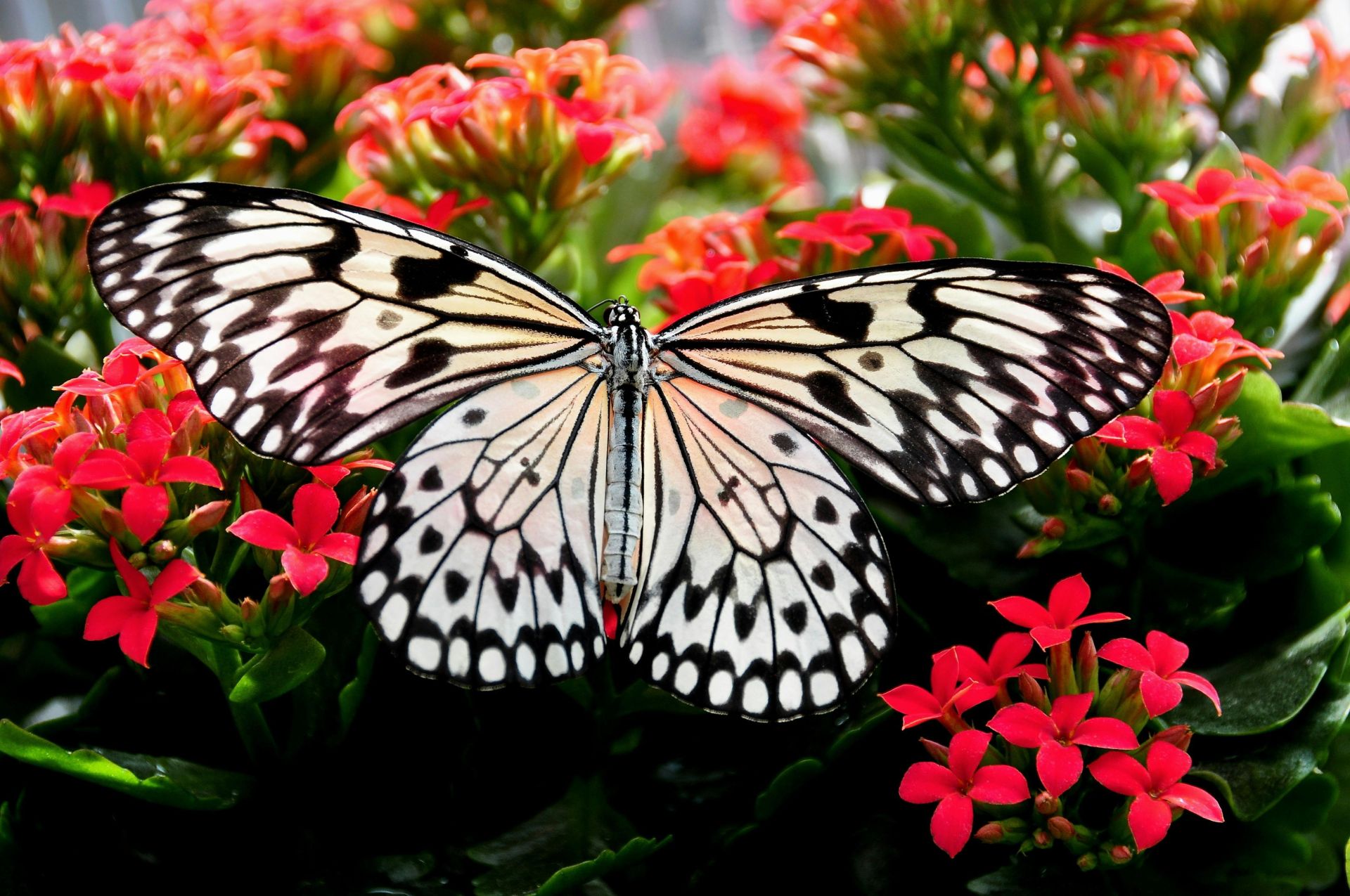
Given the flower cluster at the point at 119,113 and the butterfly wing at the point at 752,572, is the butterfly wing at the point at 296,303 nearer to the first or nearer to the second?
the butterfly wing at the point at 752,572

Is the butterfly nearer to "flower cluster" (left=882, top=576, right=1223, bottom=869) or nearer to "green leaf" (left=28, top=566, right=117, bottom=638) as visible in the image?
"flower cluster" (left=882, top=576, right=1223, bottom=869)

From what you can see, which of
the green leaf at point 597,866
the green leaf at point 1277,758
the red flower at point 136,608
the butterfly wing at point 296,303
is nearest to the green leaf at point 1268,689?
the green leaf at point 1277,758

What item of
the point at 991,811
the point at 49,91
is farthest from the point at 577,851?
the point at 49,91

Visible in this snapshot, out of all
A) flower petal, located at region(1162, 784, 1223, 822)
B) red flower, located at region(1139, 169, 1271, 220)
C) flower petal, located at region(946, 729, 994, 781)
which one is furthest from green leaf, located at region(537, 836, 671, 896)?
red flower, located at region(1139, 169, 1271, 220)

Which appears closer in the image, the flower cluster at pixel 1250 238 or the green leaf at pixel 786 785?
the green leaf at pixel 786 785

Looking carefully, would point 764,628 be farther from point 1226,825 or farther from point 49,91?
point 49,91

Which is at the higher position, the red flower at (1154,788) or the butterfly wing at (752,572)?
the butterfly wing at (752,572)
